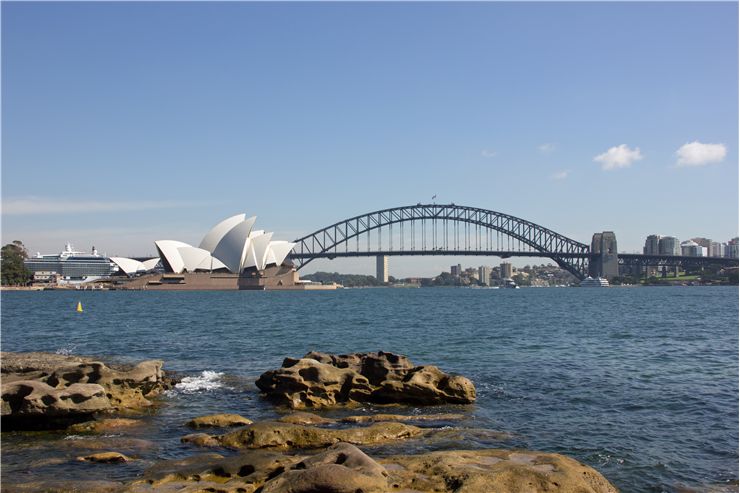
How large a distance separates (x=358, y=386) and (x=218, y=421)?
289 centimetres

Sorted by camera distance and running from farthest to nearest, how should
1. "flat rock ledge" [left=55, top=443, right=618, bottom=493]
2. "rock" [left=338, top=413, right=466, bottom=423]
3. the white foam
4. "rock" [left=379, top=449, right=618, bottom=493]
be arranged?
the white foam < "rock" [left=338, top=413, right=466, bottom=423] < "rock" [left=379, top=449, right=618, bottom=493] < "flat rock ledge" [left=55, top=443, right=618, bottom=493]

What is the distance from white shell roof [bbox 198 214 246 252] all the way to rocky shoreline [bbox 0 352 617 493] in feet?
220

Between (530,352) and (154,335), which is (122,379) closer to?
(530,352)

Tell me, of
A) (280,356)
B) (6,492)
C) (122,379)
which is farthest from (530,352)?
(6,492)

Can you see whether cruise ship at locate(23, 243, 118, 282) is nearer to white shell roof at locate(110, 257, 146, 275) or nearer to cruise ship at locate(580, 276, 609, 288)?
white shell roof at locate(110, 257, 146, 275)

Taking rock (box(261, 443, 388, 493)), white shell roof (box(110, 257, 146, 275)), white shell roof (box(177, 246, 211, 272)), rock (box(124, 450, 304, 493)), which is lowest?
rock (box(124, 450, 304, 493))

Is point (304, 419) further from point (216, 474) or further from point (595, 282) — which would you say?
point (595, 282)

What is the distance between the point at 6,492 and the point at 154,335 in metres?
18.7

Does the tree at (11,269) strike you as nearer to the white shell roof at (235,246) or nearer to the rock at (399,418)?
the white shell roof at (235,246)

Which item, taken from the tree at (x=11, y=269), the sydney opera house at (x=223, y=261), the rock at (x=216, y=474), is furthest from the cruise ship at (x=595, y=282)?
the rock at (x=216, y=474)

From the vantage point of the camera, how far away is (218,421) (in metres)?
9.20

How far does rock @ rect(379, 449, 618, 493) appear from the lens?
18.3 ft

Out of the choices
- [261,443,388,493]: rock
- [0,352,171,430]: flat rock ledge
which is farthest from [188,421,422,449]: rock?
[261,443,388,493]: rock

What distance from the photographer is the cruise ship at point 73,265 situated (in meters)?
117
